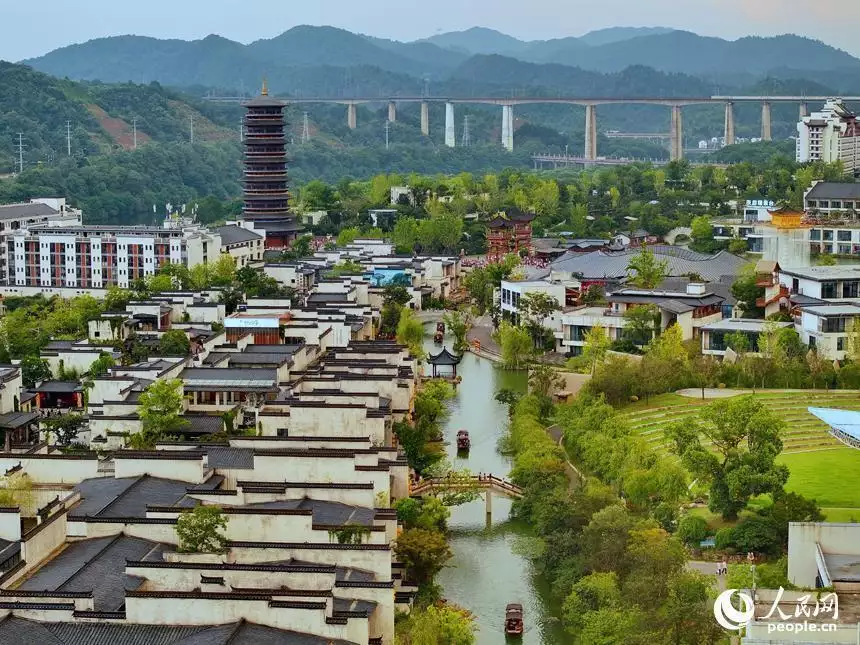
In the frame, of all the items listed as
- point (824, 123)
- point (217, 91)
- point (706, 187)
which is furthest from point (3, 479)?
point (217, 91)

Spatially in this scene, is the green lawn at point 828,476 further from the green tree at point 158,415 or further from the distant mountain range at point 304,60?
the distant mountain range at point 304,60

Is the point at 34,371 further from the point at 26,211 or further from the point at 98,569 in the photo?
the point at 26,211

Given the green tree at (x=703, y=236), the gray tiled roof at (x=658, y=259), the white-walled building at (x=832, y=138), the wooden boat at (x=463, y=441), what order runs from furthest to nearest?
the white-walled building at (x=832, y=138), the green tree at (x=703, y=236), the gray tiled roof at (x=658, y=259), the wooden boat at (x=463, y=441)

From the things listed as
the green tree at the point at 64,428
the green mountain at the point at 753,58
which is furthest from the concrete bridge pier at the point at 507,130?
the green mountain at the point at 753,58

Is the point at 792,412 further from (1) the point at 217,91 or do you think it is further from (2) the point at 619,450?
(1) the point at 217,91

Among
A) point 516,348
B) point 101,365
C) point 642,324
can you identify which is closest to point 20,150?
point 516,348

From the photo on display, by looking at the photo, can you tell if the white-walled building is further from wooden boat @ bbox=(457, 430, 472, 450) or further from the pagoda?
wooden boat @ bbox=(457, 430, 472, 450)
